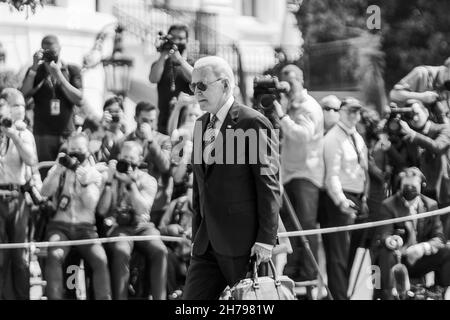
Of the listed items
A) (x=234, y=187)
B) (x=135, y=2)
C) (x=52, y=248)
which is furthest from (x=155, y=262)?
(x=135, y=2)

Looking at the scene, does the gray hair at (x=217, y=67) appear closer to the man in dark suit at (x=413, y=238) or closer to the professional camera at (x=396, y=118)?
the man in dark suit at (x=413, y=238)

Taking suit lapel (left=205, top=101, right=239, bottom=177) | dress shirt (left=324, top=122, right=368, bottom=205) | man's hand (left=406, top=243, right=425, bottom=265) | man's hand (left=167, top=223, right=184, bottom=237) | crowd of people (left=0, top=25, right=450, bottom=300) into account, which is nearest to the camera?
suit lapel (left=205, top=101, right=239, bottom=177)

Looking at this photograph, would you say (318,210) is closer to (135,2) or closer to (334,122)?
(334,122)

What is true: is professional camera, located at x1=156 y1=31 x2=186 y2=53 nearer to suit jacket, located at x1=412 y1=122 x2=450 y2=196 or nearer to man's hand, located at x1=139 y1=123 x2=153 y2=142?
man's hand, located at x1=139 y1=123 x2=153 y2=142

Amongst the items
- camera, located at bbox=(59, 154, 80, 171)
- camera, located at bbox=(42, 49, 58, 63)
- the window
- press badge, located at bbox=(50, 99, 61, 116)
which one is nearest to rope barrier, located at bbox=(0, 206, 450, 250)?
camera, located at bbox=(59, 154, 80, 171)

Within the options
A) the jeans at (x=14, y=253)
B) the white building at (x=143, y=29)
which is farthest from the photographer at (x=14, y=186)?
the white building at (x=143, y=29)

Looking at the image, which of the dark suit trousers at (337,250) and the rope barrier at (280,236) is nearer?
the rope barrier at (280,236)

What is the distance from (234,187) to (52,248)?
10.2ft

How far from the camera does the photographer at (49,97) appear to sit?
39.5ft

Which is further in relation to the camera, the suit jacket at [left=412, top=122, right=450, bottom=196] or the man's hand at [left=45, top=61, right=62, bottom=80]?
the suit jacket at [left=412, top=122, right=450, bottom=196]

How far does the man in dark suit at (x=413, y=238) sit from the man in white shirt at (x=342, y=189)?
0.27 metres

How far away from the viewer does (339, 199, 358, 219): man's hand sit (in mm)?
12320

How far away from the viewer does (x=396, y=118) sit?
12586 mm

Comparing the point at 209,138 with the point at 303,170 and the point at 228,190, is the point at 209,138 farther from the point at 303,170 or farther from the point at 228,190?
the point at 303,170
